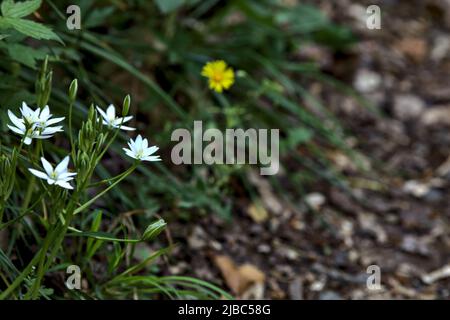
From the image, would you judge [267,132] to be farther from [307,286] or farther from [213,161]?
[307,286]

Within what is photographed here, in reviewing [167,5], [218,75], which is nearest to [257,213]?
[218,75]

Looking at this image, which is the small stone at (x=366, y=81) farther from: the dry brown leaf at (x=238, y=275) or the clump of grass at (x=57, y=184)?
the clump of grass at (x=57, y=184)

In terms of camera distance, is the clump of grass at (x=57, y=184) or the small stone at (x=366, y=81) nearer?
the clump of grass at (x=57, y=184)

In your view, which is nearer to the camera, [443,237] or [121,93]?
[121,93]

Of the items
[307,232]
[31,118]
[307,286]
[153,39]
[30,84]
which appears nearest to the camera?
[31,118]

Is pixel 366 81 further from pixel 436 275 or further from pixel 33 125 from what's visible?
pixel 33 125

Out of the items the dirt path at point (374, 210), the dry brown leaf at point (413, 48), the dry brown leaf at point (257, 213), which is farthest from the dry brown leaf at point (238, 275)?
the dry brown leaf at point (413, 48)

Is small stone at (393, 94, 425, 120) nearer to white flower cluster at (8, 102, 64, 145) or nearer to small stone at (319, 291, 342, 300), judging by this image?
small stone at (319, 291, 342, 300)

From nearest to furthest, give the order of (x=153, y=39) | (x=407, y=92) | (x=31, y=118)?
(x=31, y=118), (x=153, y=39), (x=407, y=92)
